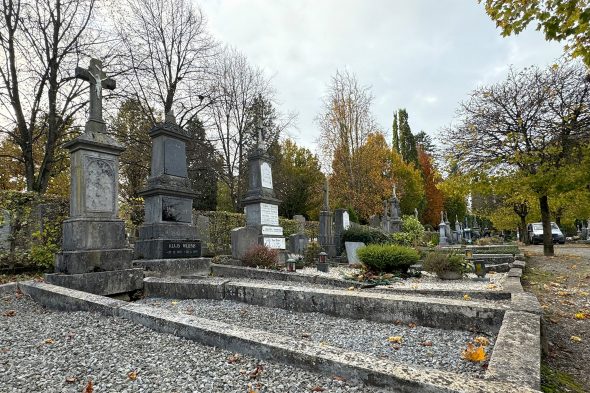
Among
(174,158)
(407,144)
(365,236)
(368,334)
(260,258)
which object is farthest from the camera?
(407,144)

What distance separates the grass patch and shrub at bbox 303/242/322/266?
34.4 feet

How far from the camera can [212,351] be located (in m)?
2.79

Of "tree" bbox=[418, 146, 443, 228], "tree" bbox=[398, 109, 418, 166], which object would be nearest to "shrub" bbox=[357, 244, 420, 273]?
"tree" bbox=[398, 109, 418, 166]

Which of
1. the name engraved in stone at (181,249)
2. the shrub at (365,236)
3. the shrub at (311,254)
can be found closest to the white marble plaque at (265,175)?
the shrub at (311,254)

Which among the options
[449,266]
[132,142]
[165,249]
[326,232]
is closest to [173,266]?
[165,249]

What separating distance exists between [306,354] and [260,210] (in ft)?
31.8

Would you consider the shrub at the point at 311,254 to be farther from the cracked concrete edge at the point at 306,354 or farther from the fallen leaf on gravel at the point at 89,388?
the fallen leaf on gravel at the point at 89,388

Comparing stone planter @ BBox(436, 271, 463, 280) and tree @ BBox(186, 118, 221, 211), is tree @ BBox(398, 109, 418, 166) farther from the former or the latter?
stone planter @ BBox(436, 271, 463, 280)

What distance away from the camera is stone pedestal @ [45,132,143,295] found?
5.70 metres

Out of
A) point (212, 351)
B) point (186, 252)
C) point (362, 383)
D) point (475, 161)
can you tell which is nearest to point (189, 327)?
point (212, 351)

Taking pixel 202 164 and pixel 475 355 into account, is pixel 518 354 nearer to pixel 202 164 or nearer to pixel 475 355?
pixel 475 355

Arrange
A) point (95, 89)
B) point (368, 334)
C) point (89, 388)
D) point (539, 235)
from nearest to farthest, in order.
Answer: point (89, 388), point (368, 334), point (95, 89), point (539, 235)

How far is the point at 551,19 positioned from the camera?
4684 millimetres

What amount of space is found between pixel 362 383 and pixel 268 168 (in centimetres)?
1118
